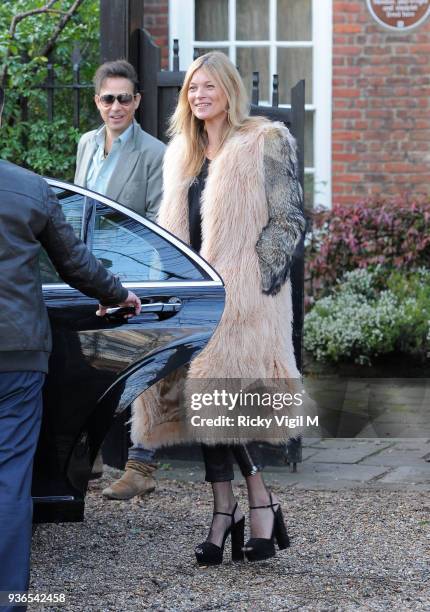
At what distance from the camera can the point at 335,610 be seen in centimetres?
385

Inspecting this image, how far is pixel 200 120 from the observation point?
15.0 ft

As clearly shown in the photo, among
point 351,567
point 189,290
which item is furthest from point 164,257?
point 351,567

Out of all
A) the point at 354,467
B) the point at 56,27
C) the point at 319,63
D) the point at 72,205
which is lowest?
the point at 354,467

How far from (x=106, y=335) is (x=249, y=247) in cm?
71

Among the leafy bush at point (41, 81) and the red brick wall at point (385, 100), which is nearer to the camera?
the leafy bush at point (41, 81)

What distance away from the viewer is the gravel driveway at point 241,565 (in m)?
3.98

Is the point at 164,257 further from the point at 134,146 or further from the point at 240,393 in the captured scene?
the point at 134,146

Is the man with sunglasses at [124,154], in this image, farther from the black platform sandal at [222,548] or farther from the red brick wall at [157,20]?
the red brick wall at [157,20]

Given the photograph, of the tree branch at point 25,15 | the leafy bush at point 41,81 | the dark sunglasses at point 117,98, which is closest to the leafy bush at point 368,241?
the leafy bush at point 41,81

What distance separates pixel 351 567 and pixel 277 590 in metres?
0.41

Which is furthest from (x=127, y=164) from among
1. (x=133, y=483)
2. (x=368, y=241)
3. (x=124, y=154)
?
(x=368, y=241)

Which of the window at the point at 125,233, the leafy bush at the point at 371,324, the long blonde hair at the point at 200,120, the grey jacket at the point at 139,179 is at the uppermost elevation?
the long blonde hair at the point at 200,120

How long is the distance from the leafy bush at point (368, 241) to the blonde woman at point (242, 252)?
435 centimetres

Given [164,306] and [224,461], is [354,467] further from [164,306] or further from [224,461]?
[164,306]
